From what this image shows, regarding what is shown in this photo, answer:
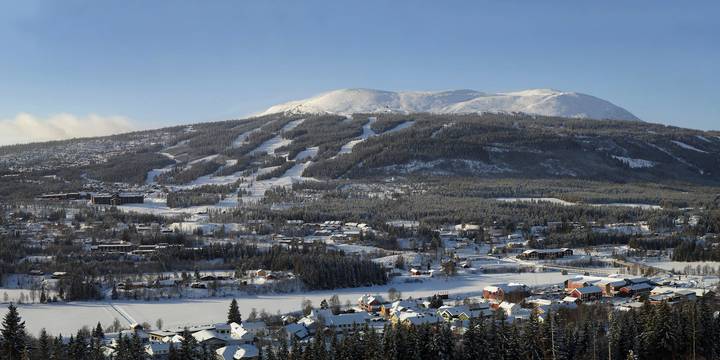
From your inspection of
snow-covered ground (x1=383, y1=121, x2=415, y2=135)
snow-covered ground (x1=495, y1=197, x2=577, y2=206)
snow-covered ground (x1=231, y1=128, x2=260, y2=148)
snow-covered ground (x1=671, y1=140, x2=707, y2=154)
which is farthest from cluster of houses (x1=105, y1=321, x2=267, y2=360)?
snow-covered ground (x1=671, y1=140, x2=707, y2=154)

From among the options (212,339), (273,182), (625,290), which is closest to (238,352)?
(212,339)

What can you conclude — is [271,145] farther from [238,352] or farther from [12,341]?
[12,341]

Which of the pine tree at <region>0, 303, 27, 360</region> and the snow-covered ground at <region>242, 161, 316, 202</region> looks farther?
the snow-covered ground at <region>242, 161, 316, 202</region>

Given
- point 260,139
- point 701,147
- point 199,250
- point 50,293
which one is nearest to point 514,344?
point 50,293

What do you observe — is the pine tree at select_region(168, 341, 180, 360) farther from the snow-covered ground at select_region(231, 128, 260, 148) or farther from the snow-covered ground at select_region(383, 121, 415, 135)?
the snow-covered ground at select_region(231, 128, 260, 148)

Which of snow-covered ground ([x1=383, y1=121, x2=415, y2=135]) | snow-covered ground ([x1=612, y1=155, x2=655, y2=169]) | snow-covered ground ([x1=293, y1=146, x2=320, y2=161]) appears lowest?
snow-covered ground ([x1=612, y1=155, x2=655, y2=169])

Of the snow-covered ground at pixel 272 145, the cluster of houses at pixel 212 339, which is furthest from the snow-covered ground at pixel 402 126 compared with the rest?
the cluster of houses at pixel 212 339

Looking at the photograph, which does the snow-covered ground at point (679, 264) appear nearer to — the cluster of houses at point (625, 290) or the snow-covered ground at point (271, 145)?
the cluster of houses at point (625, 290)

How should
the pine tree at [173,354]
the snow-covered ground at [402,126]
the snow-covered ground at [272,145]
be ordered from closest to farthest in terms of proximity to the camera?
1. the pine tree at [173,354]
2. the snow-covered ground at [272,145]
3. the snow-covered ground at [402,126]

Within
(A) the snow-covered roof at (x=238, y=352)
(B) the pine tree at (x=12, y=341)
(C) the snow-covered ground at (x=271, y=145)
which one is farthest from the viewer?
(C) the snow-covered ground at (x=271, y=145)

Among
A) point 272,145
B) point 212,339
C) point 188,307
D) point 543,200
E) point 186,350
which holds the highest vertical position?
point 272,145
